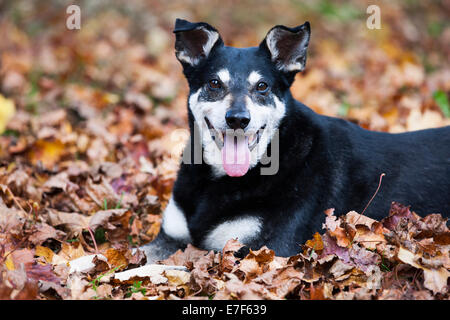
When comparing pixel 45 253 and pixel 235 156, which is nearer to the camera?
pixel 45 253

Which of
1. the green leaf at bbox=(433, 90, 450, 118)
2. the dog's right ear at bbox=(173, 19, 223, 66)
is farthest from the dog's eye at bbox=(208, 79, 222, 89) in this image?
the green leaf at bbox=(433, 90, 450, 118)

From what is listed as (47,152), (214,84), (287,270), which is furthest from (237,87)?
(47,152)

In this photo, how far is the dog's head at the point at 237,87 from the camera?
12.3 ft

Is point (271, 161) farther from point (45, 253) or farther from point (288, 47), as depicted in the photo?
point (45, 253)

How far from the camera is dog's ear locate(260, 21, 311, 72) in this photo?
3.90 metres

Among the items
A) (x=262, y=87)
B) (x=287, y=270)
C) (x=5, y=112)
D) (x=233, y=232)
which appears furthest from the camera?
(x=5, y=112)

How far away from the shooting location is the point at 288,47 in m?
3.97

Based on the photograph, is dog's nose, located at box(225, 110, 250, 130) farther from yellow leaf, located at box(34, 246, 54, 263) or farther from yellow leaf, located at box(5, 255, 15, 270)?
yellow leaf, located at box(5, 255, 15, 270)

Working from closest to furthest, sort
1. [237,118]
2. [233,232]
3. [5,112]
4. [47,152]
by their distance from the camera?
1. [237,118]
2. [233,232]
3. [47,152]
4. [5,112]

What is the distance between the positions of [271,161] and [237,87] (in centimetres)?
62

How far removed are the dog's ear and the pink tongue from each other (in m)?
0.70

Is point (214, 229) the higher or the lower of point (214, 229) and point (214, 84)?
the lower

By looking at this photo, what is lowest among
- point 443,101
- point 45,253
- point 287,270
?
point 45,253
